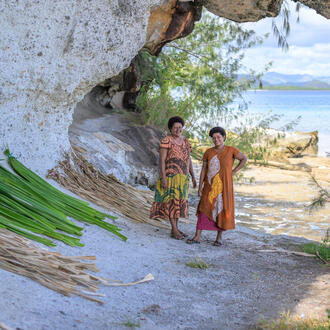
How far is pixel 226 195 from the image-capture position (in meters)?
4.50

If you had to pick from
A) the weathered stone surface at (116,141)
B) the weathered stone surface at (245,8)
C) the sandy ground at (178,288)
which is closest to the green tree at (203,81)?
the weathered stone surface at (116,141)

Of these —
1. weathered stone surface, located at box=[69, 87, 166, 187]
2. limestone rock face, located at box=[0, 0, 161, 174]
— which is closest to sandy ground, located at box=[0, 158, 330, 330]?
limestone rock face, located at box=[0, 0, 161, 174]

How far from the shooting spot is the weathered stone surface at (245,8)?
6.07 metres

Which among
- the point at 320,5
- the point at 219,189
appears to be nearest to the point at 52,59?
the point at 219,189

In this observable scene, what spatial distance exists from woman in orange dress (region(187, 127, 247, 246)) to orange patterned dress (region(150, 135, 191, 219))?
0.24m

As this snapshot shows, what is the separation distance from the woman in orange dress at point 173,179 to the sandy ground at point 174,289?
0.26m

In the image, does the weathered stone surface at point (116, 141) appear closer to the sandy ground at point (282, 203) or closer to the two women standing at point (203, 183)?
the two women standing at point (203, 183)

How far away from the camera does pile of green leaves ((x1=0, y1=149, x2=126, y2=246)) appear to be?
3.29 m

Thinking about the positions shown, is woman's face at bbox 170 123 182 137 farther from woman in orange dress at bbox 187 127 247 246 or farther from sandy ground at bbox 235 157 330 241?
sandy ground at bbox 235 157 330 241

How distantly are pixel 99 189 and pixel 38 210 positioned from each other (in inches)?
61.3

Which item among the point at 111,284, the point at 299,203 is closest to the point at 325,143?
the point at 299,203

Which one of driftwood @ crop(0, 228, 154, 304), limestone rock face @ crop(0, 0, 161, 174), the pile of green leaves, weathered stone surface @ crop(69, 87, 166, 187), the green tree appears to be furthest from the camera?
the green tree

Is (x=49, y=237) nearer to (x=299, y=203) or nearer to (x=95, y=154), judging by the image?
(x=95, y=154)

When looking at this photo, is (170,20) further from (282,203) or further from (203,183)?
(282,203)
